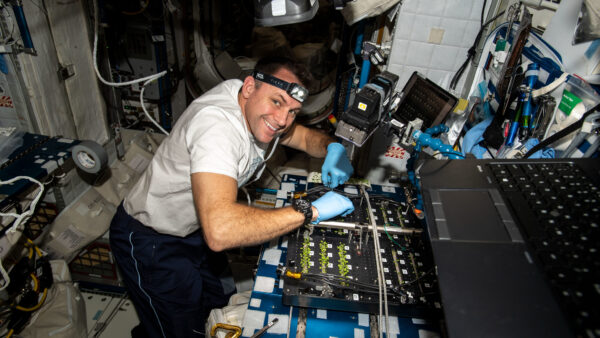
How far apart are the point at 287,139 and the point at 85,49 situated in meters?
1.93

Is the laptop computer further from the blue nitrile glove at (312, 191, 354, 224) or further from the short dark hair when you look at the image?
the short dark hair

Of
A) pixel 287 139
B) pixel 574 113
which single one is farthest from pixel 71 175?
pixel 574 113

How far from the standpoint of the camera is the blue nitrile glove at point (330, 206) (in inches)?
61.8

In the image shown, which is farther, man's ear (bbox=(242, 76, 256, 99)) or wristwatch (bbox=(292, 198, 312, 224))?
man's ear (bbox=(242, 76, 256, 99))

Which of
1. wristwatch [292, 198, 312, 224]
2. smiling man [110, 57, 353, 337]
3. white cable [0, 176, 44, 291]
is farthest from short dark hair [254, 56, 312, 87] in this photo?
white cable [0, 176, 44, 291]

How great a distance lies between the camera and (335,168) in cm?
190

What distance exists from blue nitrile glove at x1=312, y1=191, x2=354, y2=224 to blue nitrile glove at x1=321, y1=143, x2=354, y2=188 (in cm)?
25

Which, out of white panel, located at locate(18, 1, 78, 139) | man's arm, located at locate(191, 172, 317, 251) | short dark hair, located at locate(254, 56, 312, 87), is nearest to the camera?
man's arm, located at locate(191, 172, 317, 251)

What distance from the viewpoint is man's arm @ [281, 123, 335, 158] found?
2.26 m

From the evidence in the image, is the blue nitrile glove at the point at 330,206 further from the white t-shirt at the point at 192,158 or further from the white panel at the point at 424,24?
the white panel at the point at 424,24

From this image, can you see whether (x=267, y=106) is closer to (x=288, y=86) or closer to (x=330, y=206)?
(x=288, y=86)

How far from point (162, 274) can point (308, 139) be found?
4.14ft

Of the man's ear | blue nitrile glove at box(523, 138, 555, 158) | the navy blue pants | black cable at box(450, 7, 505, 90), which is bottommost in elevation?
the navy blue pants

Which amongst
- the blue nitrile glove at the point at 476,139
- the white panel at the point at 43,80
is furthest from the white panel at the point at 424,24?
the white panel at the point at 43,80
